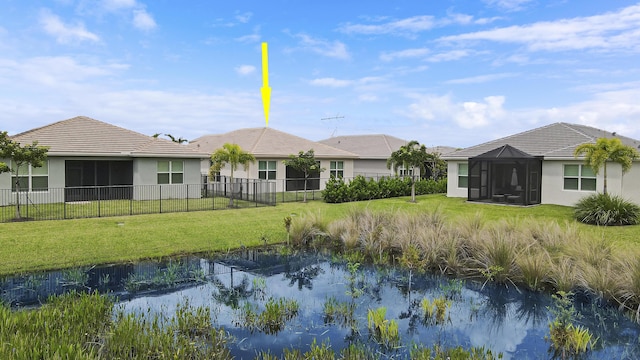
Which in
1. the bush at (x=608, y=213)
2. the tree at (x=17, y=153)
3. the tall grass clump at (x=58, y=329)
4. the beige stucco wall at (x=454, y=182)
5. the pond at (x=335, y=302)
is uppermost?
the tree at (x=17, y=153)

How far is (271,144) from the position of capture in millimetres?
32344

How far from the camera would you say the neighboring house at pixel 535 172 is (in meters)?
22.0

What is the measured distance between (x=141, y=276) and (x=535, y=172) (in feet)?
67.0

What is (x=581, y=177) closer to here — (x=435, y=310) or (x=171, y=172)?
(x=435, y=310)

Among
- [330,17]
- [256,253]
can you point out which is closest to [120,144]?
[330,17]

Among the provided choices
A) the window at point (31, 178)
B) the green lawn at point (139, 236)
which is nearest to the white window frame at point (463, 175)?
the green lawn at point (139, 236)

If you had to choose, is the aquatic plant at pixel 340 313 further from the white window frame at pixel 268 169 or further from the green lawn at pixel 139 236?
the white window frame at pixel 268 169

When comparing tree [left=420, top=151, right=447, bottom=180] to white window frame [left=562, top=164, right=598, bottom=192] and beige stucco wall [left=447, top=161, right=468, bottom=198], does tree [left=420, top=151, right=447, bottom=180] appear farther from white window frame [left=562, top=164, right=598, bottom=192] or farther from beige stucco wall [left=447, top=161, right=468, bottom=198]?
white window frame [left=562, top=164, right=598, bottom=192]

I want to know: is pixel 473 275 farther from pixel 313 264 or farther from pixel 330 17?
pixel 330 17

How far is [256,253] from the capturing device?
515 inches

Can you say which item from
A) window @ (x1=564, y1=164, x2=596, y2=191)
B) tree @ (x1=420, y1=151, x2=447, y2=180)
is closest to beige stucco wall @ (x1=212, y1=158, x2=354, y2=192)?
tree @ (x1=420, y1=151, x2=447, y2=180)

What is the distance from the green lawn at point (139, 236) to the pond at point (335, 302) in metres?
0.92

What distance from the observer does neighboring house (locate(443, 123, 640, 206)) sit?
22031 mm

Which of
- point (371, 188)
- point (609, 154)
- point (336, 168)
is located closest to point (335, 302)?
point (609, 154)
